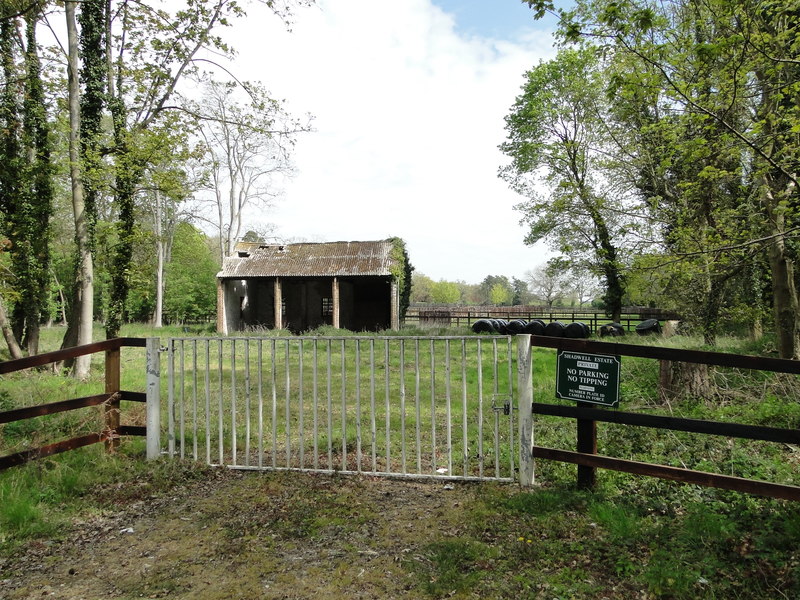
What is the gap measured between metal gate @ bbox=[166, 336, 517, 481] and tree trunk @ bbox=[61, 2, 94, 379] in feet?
8.93

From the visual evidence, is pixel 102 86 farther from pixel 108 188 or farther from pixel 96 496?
pixel 96 496

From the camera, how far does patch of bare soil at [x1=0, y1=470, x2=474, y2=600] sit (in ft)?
9.46

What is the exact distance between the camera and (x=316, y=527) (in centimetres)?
362

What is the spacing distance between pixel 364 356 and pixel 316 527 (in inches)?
408

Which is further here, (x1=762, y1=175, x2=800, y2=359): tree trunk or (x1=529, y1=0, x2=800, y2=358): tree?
(x1=762, y1=175, x2=800, y2=359): tree trunk

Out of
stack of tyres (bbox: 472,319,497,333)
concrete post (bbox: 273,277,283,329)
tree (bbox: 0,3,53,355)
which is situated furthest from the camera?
concrete post (bbox: 273,277,283,329)

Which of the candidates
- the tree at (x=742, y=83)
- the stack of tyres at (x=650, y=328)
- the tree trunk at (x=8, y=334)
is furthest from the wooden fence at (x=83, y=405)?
the stack of tyres at (x=650, y=328)

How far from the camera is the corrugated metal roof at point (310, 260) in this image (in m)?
23.8

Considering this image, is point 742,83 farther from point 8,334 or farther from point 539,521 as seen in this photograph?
point 8,334

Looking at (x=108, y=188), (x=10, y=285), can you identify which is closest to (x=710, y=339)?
(x=108, y=188)

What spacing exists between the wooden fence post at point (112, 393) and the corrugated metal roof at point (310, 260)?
709 inches

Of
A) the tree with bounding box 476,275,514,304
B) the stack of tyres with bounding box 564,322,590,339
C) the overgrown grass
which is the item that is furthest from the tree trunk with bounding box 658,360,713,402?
the tree with bounding box 476,275,514,304

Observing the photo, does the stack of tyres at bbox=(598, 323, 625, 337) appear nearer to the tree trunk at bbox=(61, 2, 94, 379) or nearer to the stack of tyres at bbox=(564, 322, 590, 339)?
the stack of tyres at bbox=(564, 322, 590, 339)

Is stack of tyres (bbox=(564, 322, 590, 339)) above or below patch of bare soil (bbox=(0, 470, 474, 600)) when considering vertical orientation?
above
